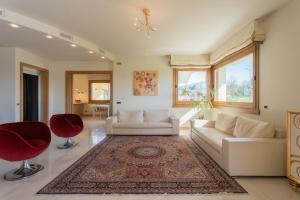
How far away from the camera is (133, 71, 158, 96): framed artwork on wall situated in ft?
20.2

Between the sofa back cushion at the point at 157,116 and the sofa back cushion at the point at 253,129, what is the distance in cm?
238


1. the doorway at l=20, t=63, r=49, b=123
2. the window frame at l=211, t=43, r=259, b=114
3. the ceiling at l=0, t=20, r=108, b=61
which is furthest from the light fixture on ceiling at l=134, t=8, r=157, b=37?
the doorway at l=20, t=63, r=49, b=123

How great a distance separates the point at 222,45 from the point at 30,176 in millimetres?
5154

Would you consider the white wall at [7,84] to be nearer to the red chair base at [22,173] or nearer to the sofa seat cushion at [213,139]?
the red chair base at [22,173]

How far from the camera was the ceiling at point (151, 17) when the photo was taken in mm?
2701

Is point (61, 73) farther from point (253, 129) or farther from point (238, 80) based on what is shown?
point (253, 129)

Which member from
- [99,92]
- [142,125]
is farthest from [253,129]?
[99,92]

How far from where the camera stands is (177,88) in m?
6.16

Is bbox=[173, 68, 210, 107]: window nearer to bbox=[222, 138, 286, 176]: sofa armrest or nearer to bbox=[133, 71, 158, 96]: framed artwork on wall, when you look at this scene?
bbox=[133, 71, 158, 96]: framed artwork on wall

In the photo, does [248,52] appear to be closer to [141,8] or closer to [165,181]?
[141,8]

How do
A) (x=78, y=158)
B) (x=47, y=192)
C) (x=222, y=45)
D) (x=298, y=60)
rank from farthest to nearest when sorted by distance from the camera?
(x=222, y=45) < (x=78, y=158) < (x=298, y=60) < (x=47, y=192)

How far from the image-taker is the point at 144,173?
2.66 metres

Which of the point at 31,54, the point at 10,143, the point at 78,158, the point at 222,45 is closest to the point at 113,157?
the point at 78,158

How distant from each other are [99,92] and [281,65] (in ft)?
31.5
